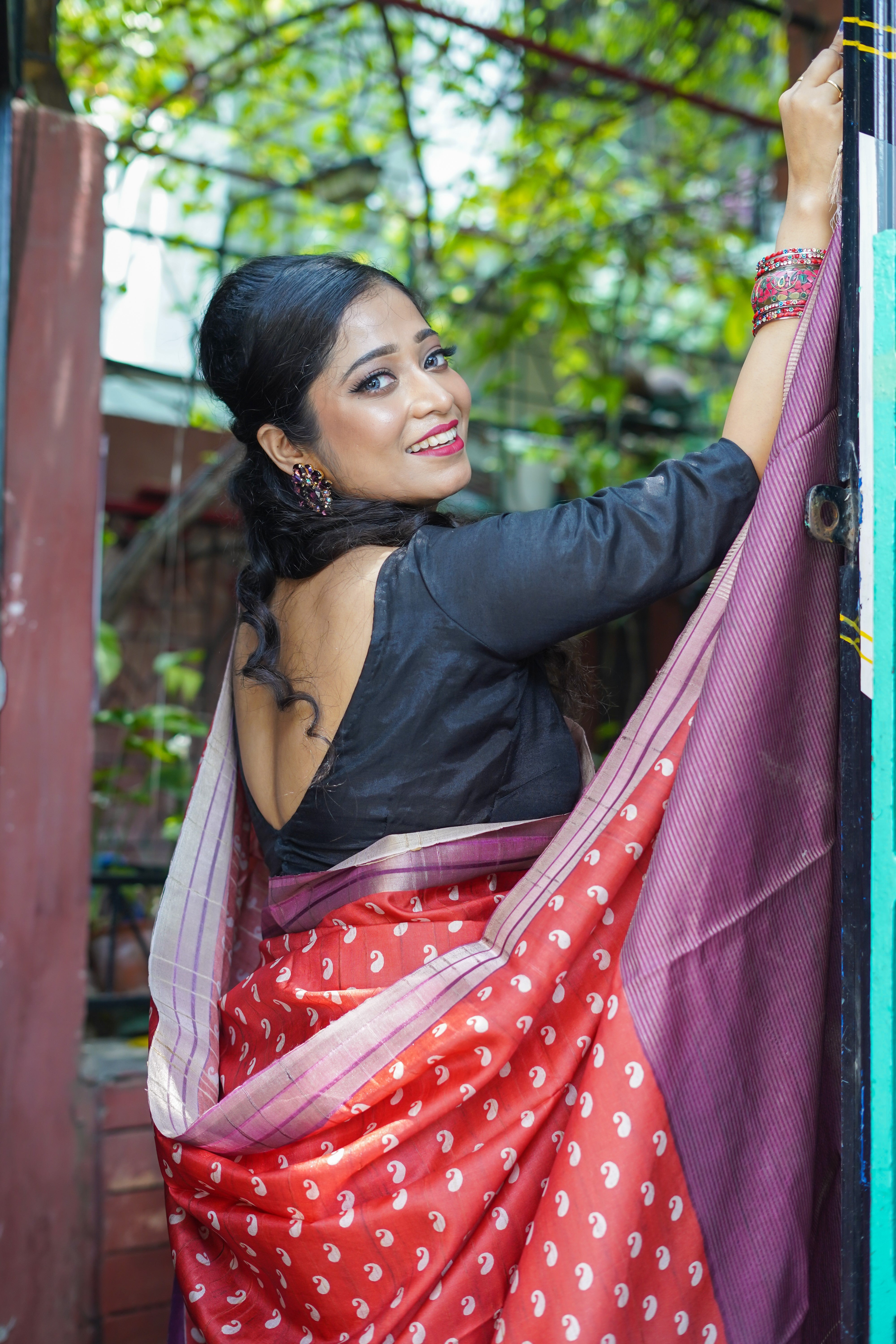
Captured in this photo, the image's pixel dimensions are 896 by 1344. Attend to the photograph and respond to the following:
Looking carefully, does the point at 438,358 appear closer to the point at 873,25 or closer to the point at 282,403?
the point at 282,403

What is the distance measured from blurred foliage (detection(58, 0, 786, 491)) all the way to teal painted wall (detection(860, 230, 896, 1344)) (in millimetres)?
3119

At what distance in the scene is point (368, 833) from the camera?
147 cm

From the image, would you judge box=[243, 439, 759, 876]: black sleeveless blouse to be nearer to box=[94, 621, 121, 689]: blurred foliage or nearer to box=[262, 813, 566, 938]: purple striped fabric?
box=[262, 813, 566, 938]: purple striped fabric

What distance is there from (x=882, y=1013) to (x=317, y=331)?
110 cm

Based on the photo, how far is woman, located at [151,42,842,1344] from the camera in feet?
3.99

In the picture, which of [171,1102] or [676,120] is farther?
[676,120]

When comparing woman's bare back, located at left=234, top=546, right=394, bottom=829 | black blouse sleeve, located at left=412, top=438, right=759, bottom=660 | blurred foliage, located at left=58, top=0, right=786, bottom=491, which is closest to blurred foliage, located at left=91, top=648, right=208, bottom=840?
blurred foliage, located at left=58, top=0, right=786, bottom=491

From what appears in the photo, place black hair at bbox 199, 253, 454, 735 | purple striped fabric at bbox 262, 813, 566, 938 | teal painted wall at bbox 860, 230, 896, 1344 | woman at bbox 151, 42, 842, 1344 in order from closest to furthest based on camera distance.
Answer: teal painted wall at bbox 860, 230, 896, 1344
woman at bbox 151, 42, 842, 1344
purple striped fabric at bbox 262, 813, 566, 938
black hair at bbox 199, 253, 454, 735

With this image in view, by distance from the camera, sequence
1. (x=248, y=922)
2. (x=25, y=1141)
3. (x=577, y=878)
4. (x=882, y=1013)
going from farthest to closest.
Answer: (x=25, y=1141) → (x=248, y=922) → (x=577, y=878) → (x=882, y=1013)

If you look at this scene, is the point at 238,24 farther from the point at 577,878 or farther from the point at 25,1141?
the point at 577,878

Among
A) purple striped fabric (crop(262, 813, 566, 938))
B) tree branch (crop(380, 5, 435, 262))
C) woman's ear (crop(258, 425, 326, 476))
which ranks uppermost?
tree branch (crop(380, 5, 435, 262))

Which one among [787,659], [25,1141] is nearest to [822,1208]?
[787,659]

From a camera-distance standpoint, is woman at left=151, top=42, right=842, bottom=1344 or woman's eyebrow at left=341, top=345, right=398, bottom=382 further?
woman's eyebrow at left=341, top=345, right=398, bottom=382

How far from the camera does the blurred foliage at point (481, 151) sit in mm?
4766
